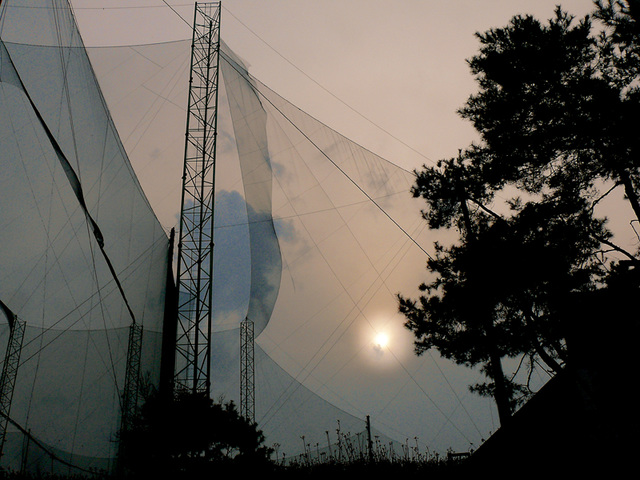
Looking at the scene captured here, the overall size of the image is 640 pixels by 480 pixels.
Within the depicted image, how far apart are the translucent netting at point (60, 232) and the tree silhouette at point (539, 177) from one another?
6.64 meters

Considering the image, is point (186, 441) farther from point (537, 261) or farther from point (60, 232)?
point (537, 261)

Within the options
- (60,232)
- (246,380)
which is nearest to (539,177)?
(60,232)

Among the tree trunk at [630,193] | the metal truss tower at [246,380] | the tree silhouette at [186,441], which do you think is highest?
the metal truss tower at [246,380]

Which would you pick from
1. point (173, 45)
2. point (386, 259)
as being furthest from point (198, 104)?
point (386, 259)

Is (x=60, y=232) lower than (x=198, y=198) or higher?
lower

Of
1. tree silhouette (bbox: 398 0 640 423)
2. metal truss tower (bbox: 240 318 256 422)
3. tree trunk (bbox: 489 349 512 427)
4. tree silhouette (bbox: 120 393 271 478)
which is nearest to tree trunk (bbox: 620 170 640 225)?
tree silhouette (bbox: 398 0 640 423)

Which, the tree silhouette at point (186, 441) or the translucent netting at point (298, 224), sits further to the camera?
the translucent netting at point (298, 224)

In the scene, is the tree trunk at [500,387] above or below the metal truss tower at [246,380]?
below

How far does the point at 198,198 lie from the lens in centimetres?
1511

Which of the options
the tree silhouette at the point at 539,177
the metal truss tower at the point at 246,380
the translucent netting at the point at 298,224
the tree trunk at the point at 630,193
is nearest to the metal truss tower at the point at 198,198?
the translucent netting at the point at 298,224

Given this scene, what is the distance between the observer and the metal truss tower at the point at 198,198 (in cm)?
1430

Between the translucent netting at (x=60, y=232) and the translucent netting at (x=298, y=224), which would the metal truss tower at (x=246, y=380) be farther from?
the translucent netting at (x=60, y=232)

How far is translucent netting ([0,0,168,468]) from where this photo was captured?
6.44m

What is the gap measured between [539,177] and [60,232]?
8.42 m
